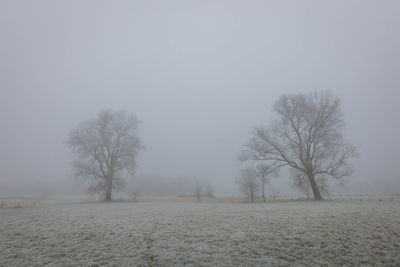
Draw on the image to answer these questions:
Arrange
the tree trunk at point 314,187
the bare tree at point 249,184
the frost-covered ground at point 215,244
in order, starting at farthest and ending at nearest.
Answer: the bare tree at point 249,184, the tree trunk at point 314,187, the frost-covered ground at point 215,244

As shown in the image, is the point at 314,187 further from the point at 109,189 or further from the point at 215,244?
the point at 109,189

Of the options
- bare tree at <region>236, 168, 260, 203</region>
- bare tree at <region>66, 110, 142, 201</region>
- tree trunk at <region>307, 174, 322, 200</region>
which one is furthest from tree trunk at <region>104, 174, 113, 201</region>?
tree trunk at <region>307, 174, 322, 200</region>

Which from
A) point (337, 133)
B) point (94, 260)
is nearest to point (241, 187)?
point (337, 133)

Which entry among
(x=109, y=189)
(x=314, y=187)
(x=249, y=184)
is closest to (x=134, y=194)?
(x=109, y=189)

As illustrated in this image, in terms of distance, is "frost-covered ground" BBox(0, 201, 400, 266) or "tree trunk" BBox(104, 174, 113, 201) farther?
"tree trunk" BBox(104, 174, 113, 201)

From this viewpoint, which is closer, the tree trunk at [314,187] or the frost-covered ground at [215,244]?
the frost-covered ground at [215,244]

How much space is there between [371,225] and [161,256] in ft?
26.9

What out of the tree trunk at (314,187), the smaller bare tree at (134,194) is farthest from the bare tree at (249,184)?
the smaller bare tree at (134,194)

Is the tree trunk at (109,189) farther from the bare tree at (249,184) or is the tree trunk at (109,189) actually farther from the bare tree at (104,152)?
the bare tree at (249,184)

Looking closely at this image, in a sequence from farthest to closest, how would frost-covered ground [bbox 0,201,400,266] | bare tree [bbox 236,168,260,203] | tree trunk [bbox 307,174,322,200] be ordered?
1. bare tree [bbox 236,168,260,203]
2. tree trunk [bbox 307,174,322,200]
3. frost-covered ground [bbox 0,201,400,266]

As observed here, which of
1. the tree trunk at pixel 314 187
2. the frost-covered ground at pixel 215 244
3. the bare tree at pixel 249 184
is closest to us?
the frost-covered ground at pixel 215 244

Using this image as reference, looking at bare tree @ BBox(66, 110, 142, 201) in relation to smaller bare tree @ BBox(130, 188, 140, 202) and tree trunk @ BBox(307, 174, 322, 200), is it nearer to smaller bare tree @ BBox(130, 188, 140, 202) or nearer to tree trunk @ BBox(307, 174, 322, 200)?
smaller bare tree @ BBox(130, 188, 140, 202)

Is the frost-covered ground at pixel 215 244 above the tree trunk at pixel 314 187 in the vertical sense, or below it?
below

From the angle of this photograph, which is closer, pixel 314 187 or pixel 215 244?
pixel 215 244
